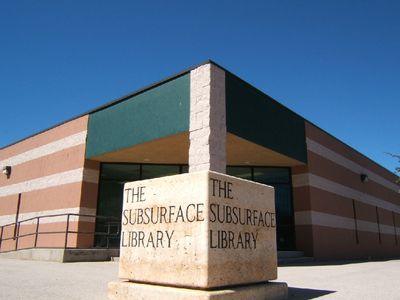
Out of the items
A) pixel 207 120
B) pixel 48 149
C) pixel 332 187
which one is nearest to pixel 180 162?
pixel 207 120

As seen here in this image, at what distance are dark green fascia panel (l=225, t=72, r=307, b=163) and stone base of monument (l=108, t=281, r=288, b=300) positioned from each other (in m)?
7.57

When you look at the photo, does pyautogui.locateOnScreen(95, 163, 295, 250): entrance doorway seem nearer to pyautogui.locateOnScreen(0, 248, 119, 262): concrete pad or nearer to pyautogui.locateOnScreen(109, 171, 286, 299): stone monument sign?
pyautogui.locateOnScreen(0, 248, 119, 262): concrete pad

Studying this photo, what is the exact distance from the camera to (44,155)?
18953 mm

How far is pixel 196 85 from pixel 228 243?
329 inches

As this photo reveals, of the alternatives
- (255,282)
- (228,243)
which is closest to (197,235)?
(228,243)

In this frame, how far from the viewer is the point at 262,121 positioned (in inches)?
585

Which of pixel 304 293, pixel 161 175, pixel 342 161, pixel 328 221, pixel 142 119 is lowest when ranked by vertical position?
pixel 304 293

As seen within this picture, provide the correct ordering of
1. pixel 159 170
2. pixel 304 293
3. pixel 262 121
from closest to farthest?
1. pixel 304 293
2. pixel 262 121
3. pixel 159 170

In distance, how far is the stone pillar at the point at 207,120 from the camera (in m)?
11.9

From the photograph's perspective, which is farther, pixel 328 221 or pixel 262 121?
pixel 328 221

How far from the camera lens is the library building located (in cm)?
1312

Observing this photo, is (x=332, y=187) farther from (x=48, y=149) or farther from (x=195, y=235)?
(x=195, y=235)

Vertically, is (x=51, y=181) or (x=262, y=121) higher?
(x=262, y=121)

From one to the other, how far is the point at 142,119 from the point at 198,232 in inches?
393
